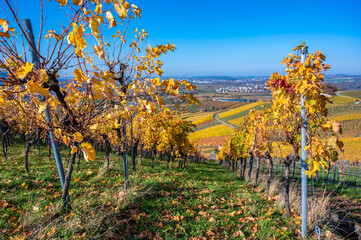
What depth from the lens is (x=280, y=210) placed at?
18.5 feet

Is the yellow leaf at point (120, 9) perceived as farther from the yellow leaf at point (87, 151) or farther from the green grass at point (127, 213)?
the green grass at point (127, 213)

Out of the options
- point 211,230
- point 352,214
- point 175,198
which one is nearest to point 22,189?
point 175,198

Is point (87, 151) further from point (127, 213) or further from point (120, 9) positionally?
point (127, 213)

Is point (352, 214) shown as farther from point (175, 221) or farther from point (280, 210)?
point (175, 221)

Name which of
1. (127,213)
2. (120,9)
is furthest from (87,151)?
(127,213)

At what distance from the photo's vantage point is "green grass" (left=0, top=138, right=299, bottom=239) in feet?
10.7

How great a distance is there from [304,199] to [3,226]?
5522 millimetres

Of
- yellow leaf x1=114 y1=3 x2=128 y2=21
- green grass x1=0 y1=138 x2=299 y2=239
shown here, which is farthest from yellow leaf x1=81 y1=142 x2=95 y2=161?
green grass x1=0 y1=138 x2=299 y2=239

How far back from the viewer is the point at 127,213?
14.2ft

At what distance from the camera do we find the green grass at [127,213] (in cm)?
326

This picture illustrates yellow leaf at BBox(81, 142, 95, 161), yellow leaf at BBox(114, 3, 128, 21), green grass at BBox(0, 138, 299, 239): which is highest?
yellow leaf at BBox(114, 3, 128, 21)

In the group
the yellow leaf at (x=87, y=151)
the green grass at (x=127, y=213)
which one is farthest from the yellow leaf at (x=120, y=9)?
the green grass at (x=127, y=213)

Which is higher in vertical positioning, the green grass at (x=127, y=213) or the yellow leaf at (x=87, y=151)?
the yellow leaf at (x=87, y=151)

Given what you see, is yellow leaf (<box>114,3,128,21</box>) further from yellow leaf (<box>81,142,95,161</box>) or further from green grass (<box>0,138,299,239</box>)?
green grass (<box>0,138,299,239</box>)
